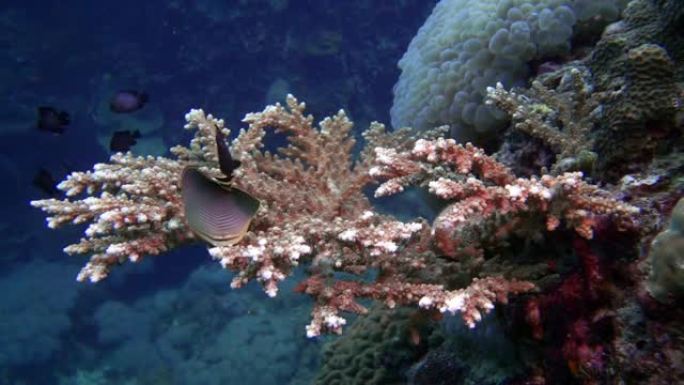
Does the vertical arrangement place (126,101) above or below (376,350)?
above

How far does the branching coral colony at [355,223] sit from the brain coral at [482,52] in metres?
1.37

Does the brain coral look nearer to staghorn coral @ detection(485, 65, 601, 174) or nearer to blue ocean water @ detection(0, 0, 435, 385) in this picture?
staghorn coral @ detection(485, 65, 601, 174)

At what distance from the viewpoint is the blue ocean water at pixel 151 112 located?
1207 centimetres

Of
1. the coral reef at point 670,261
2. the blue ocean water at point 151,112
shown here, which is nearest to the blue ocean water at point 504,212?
the coral reef at point 670,261

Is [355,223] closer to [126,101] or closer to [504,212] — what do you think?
[504,212]

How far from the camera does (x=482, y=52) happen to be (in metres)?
4.20

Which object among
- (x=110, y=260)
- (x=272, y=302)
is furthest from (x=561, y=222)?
(x=272, y=302)

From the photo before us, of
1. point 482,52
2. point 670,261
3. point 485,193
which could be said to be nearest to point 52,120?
point 482,52

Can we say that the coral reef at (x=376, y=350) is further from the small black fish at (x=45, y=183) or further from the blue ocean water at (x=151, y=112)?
the blue ocean water at (x=151, y=112)

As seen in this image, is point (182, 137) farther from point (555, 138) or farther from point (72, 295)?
point (555, 138)

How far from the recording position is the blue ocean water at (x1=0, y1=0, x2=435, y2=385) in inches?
475

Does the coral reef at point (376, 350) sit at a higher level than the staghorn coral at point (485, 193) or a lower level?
lower

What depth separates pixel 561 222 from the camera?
236 cm

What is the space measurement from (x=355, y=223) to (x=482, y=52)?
230 centimetres
